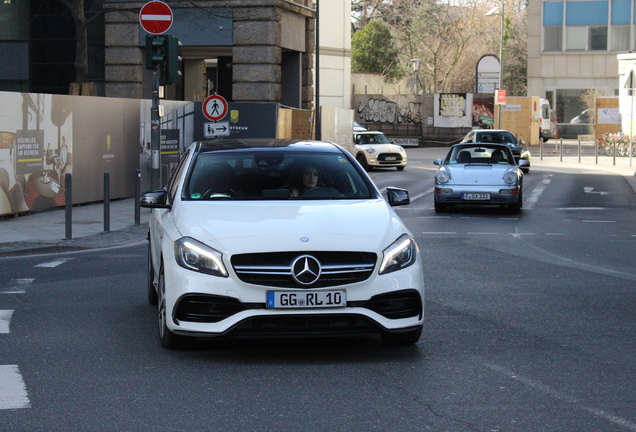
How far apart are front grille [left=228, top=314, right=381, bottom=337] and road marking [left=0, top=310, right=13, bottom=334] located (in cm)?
227

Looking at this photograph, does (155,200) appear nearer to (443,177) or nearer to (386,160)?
(443,177)

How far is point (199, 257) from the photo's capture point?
662cm

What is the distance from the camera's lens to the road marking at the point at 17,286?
9.91 m

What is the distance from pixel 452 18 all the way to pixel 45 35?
4739 cm

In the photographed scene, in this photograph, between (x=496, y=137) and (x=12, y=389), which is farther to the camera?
(x=496, y=137)

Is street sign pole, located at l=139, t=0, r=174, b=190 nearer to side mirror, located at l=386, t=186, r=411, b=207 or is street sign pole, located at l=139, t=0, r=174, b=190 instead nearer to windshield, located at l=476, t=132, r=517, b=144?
side mirror, located at l=386, t=186, r=411, b=207

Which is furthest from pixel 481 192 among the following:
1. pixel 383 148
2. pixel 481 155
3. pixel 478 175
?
pixel 383 148

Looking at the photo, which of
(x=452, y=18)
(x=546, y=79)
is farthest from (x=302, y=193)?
(x=452, y=18)

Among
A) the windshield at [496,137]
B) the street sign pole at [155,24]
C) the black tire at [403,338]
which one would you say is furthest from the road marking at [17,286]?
the windshield at [496,137]

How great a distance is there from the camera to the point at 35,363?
265 inches

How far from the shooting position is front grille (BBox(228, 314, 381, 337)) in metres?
6.55

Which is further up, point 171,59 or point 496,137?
point 171,59

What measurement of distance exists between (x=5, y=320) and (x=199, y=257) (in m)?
2.50

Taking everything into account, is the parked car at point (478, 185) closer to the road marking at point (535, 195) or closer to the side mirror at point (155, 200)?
the road marking at point (535, 195)
